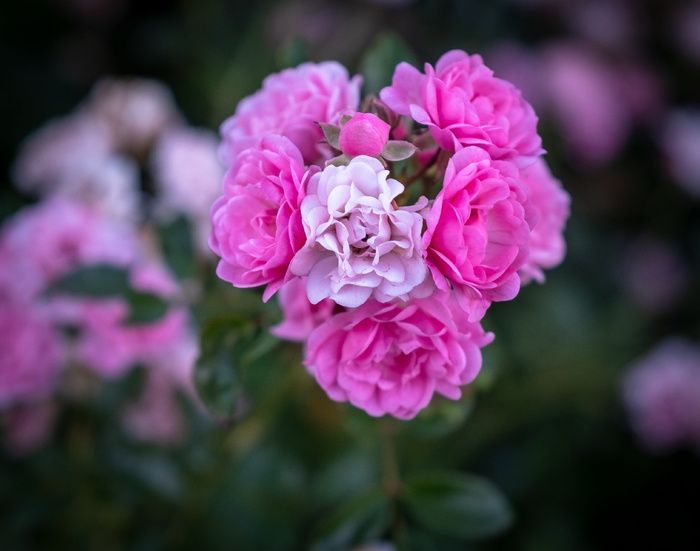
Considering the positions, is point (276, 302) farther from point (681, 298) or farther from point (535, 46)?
point (535, 46)

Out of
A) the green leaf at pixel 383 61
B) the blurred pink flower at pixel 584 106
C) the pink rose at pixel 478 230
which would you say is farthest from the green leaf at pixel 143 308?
the blurred pink flower at pixel 584 106

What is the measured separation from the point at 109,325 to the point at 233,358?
1.23ft

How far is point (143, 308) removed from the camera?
1.00m

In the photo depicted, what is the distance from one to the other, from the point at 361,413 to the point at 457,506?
177mm

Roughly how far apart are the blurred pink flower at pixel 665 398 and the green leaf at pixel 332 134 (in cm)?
129

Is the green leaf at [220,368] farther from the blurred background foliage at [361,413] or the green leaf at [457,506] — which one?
the green leaf at [457,506]

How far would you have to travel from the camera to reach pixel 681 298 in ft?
6.85

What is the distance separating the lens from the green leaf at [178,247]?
103 cm

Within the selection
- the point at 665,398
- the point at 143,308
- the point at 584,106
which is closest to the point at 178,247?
the point at 143,308

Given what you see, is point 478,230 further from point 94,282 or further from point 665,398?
point 665,398

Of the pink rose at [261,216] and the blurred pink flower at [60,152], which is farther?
the blurred pink flower at [60,152]

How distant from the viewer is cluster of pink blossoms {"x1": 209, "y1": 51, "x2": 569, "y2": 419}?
59 cm

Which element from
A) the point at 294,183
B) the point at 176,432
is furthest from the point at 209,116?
the point at 294,183

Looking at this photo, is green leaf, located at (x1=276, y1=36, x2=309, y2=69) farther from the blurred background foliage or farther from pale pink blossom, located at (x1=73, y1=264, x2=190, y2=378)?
pale pink blossom, located at (x1=73, y1=264, x2=190, y2=378)
